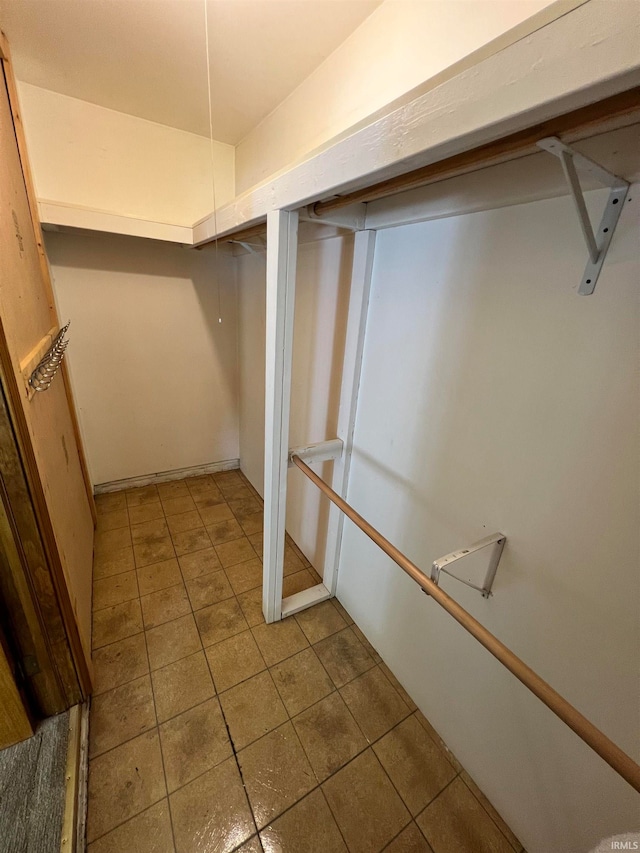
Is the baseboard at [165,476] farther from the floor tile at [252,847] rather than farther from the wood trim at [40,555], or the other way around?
the floor tile at [252,847]

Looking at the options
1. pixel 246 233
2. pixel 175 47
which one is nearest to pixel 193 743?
pixel 246 233

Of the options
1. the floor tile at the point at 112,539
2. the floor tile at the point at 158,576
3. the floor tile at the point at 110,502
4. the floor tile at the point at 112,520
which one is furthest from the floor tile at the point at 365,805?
the floor tile at the point at 110,502

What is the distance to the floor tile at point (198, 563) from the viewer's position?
1.99 metres

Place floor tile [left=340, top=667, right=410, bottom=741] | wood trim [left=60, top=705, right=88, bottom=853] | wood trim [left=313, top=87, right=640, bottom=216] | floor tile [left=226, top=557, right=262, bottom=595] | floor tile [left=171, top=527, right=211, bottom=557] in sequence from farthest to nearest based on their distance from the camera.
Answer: floor tile [left=171, top=527, right=211, bottom=557], floor tile [left=226, top=557, right=262, bottom=595], floor tile [left=340, top=667, right=410, bottom=741], wood trim [left=60, top=705, right=88, bottom=853], wood trim [left=313, top=87, right=640, bottom=216]

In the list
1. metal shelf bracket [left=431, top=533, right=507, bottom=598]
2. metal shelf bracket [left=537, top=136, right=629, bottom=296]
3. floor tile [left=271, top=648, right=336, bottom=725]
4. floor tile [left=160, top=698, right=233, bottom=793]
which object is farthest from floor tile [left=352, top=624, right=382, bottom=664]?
metal shelf bracket [left=537, top=136, right=629, bottom=296]

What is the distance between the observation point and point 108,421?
2.53 metres

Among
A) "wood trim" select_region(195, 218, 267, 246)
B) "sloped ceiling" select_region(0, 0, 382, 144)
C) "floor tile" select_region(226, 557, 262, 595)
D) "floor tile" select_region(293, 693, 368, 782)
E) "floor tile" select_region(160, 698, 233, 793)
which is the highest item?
"sloped ceiling" select_region(0, 0, 382, 144)

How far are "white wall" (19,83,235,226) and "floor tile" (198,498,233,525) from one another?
198 cm

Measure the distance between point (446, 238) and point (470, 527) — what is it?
92cm

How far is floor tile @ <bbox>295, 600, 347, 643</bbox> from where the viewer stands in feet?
5.54

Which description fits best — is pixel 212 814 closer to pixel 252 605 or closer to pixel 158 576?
pixel 252 605

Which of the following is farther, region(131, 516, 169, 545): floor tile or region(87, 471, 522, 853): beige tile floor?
region(131, 516, 169, 545): floor tile

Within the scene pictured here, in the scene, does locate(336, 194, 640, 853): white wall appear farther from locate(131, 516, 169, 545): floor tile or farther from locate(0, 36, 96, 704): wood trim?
locate(131, 516, 169, 545): floor tile

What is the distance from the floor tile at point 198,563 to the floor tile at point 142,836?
989 mm
